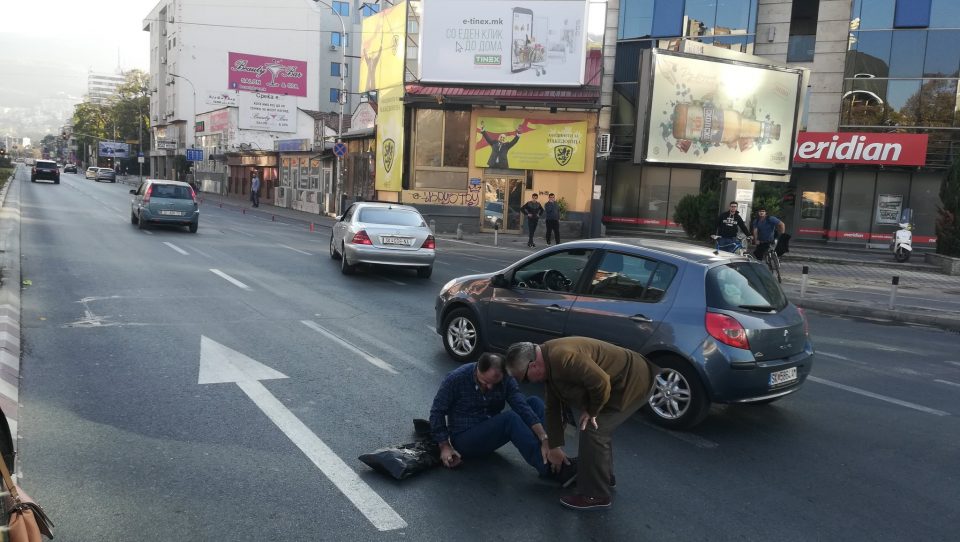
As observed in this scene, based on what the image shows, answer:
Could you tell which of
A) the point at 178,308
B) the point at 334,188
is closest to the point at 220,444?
the point at 178,308

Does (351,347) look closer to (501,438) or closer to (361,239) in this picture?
(501,438)

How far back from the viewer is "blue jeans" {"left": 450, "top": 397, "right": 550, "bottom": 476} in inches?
192

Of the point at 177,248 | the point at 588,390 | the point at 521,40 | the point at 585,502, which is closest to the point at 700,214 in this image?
the point at 521,40

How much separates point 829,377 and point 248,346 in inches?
264

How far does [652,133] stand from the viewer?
2622cm

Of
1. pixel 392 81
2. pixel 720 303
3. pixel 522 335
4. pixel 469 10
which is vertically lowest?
pixel 522 335

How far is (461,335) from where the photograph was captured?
7914 millimetres

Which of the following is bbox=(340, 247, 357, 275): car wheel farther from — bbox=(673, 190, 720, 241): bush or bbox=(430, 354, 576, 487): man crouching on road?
bbox=(673, 190, 720, 241): bush

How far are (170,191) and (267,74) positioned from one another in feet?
175

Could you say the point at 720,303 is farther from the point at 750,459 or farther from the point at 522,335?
the point at 522,335

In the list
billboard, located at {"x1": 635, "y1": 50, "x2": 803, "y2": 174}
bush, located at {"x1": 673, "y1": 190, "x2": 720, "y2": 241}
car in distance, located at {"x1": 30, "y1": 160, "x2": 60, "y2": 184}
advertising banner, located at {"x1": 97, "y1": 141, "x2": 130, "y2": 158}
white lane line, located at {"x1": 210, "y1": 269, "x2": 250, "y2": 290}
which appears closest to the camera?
white lane line, located at {"x1": 210, "y1": 269, "x2": 250, "y2": 290}

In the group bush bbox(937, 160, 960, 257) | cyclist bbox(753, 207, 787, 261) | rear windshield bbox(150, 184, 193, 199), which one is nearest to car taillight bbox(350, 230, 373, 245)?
cyclist bbox(753, 207, 787, 261)

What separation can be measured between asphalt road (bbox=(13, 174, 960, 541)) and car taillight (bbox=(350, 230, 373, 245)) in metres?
3.91

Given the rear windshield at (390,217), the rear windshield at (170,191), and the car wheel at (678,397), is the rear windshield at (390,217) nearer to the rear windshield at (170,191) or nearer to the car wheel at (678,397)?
the car wheel at (678,397)
